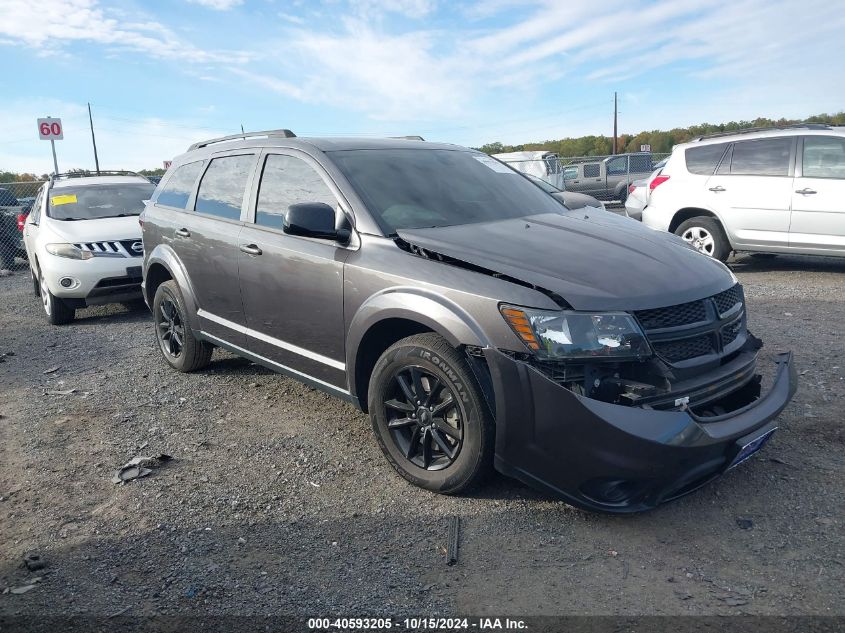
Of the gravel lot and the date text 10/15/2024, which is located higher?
the gravel lot

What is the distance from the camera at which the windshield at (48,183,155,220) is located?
8.70m

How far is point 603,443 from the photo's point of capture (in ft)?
8.96

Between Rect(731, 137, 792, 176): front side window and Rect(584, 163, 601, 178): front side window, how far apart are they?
13153 mm

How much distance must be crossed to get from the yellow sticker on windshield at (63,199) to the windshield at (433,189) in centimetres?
626

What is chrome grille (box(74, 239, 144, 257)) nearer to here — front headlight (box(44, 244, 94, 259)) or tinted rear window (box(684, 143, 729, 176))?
front headlight (box(44, 244, 94, 259))

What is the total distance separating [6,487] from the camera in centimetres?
378

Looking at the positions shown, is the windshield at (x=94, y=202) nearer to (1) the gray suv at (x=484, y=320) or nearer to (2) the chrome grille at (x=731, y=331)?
(1) the gray suv at (x=484, y=320)

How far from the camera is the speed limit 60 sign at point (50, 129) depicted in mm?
17750

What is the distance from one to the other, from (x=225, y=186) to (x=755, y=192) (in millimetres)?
6577

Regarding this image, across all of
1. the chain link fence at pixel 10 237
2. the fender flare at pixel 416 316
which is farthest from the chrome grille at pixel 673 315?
the chain link fence at pixel 10 237

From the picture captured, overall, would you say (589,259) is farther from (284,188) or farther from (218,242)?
(218,242)

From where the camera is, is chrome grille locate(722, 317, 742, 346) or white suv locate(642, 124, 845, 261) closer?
chrome grille locate(722, 317, 742, 346)

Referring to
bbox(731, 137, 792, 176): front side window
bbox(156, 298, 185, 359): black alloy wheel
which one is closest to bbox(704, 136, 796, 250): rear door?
bbox(731, 137, 792, 176): front side window

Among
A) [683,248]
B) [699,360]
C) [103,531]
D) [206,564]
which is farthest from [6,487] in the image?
[683,248]
